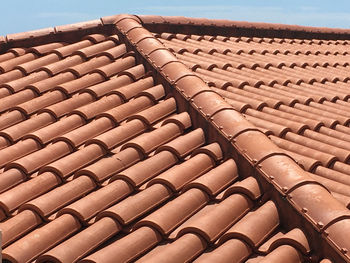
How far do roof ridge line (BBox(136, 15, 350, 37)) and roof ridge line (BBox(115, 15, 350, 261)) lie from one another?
1.42 metres

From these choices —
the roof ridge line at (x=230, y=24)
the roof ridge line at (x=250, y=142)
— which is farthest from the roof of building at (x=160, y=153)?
the roof ridge line at (x=230, y=24)

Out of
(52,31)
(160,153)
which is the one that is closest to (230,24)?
(52,31)

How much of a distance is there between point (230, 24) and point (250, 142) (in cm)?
599

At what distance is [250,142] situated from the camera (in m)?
6.34

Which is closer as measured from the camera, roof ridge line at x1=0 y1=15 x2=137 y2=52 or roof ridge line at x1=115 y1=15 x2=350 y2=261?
roof ridge line at x1=115 y1=15 x2=350 y2=261

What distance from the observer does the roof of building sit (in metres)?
5.17

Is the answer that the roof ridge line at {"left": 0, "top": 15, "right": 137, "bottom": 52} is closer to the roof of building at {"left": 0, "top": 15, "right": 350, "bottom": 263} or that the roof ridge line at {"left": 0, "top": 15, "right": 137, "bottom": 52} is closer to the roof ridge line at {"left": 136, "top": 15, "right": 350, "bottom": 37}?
the roof of building at {"left": 0, "top": 15, "right": 350, "bottom": 263}

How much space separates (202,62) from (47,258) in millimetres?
5064

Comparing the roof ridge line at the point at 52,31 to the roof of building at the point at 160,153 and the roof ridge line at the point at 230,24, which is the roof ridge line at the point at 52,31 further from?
the roof ridge line at the point at 230,24

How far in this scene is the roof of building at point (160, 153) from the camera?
203 inches

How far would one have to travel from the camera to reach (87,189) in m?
6.00

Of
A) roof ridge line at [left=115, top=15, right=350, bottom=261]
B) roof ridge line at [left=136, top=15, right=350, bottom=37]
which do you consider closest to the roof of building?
roof ridge line at [left=115, top=15, right=350, bottom=261]

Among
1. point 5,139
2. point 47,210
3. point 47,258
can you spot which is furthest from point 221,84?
point 47,258

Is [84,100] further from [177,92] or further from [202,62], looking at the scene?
[202,62]
